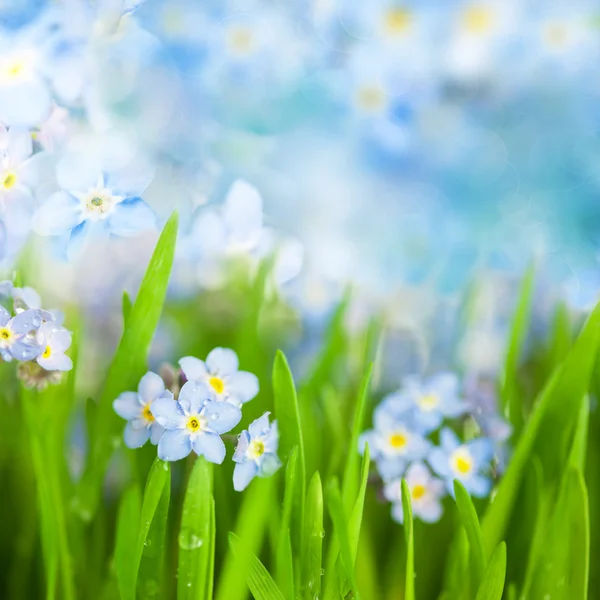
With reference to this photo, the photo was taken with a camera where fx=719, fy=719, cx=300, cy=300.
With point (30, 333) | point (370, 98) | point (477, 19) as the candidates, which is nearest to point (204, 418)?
point (30, 333)

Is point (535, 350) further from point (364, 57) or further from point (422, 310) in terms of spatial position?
point (364, 57)

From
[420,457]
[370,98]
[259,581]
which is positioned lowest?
[259,581]

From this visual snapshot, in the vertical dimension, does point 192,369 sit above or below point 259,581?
above

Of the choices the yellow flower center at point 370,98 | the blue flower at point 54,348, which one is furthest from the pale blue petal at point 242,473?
the yellow flower center at point 370,98

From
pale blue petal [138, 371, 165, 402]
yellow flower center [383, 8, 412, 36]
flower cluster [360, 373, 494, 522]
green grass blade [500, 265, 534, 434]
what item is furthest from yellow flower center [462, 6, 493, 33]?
pale blue petal [138, 371, 165, 402]

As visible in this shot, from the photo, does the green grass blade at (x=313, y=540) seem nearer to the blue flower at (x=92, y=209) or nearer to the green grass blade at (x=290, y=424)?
the green grass blade at (x=290, y=424)

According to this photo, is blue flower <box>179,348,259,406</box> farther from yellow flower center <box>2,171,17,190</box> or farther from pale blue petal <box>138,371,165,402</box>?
yellow flower center <box>2,171,17,190</box>

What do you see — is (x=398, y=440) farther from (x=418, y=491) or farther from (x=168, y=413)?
(x=168, y=413)
